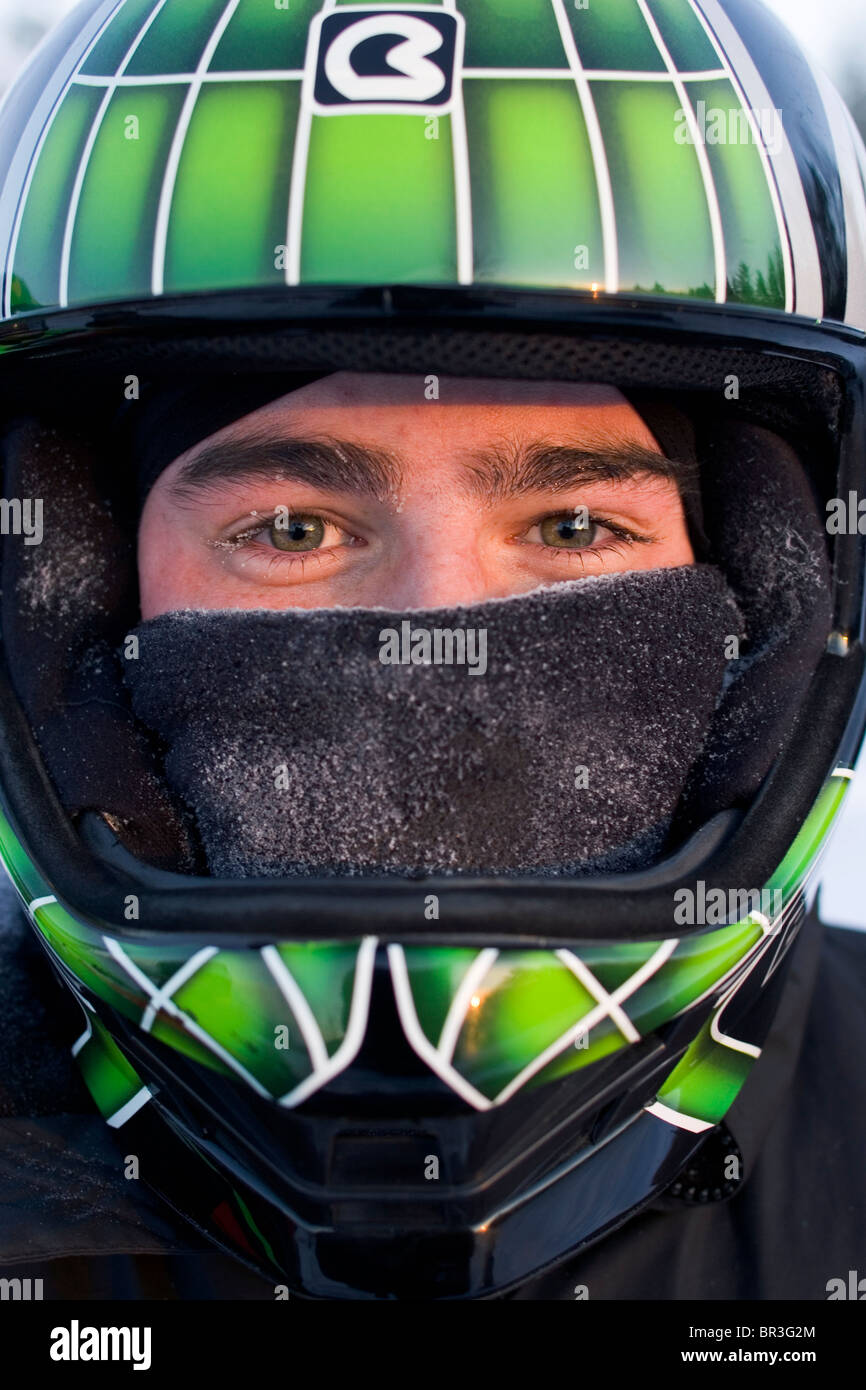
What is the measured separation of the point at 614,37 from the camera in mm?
1162

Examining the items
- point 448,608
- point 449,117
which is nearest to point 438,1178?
point 448,608

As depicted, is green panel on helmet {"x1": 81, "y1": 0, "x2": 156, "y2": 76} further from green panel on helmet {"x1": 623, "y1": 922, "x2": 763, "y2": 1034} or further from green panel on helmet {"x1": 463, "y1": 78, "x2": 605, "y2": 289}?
green panel on helmet {"x1": 623, "y1": 922, "x2": 763, "y2": 1034}

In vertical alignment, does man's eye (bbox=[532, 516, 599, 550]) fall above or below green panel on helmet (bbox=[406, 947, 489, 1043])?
above

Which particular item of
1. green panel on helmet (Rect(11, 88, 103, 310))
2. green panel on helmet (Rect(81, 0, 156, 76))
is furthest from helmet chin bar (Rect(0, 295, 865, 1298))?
green panel on helmet (Rect(81, 0, 156, 76))

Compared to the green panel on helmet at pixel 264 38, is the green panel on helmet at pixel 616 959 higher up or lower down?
lower down

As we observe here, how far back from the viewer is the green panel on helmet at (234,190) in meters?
1.05

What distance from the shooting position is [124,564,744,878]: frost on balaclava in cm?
104

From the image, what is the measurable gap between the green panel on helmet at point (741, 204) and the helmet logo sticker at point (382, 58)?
253 mm

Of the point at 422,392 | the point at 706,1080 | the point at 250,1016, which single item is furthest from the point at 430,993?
the point at 422,392

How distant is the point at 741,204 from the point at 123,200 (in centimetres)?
59

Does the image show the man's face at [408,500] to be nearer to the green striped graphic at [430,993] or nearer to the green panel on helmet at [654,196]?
the green panel on helmet at [654,196]

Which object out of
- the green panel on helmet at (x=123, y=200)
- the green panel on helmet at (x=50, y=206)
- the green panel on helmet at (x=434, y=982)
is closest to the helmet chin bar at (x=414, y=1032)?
the green panel on helmet at (x=434, y=982)

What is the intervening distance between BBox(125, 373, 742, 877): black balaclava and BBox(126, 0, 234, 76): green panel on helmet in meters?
0.31

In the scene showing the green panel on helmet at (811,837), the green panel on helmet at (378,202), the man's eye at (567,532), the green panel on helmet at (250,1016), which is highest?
the green panel on helmet at (378,202)
